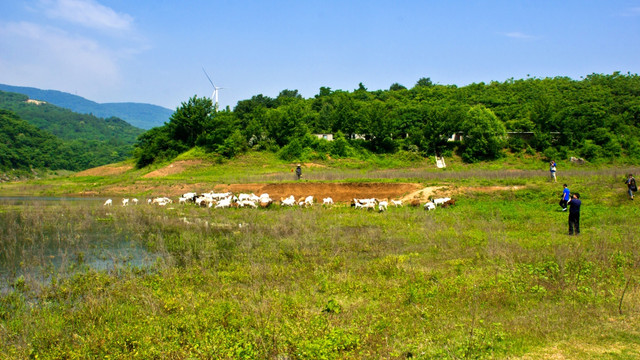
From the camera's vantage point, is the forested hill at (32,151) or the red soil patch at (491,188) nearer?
the red soil patch at (491,188)

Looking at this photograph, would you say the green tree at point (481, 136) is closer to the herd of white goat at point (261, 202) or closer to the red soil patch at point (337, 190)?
the red soil patch at point (337, 190)

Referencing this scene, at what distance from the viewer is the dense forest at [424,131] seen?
52.7 meters

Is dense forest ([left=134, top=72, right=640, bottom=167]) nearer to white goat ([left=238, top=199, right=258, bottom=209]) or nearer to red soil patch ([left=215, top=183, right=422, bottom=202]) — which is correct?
red soil patch ([left=215, top=183, right=422, bottom=202])

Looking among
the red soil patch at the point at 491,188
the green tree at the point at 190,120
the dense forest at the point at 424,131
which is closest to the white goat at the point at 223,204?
the red soil patch at the point at 491,188

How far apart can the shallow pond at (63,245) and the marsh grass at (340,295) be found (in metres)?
0.23

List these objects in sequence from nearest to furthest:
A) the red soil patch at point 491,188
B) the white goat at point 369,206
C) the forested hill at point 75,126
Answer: the white goat at point 369,206 < the red soil patch at point 491,188 < the forested hill at point 75,126

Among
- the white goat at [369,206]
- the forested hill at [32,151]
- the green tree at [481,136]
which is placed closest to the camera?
the white goat at [369,206]

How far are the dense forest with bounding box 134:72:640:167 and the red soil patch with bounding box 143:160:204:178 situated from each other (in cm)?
347

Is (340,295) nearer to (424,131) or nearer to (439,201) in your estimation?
(439,201)

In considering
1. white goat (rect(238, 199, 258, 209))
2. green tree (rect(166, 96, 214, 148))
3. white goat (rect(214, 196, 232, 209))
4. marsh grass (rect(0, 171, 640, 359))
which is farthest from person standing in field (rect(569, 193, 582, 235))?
green tree (rect(166, 96, 214, 148))

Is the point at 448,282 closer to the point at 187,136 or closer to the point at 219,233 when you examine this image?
the point at 219,233

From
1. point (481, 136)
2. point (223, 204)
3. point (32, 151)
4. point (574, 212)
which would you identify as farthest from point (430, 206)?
point (32, 151)

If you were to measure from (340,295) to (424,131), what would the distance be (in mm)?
49716

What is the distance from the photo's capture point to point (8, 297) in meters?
9.09
